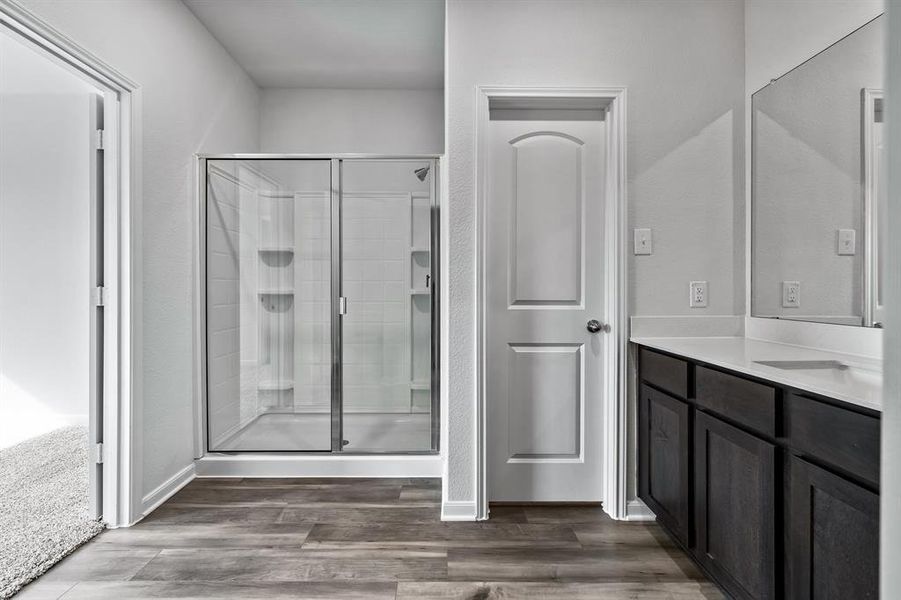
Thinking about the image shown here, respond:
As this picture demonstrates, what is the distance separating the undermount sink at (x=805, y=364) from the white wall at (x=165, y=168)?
8.76ft

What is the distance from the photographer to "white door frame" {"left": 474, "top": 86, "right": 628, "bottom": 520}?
91.5 inches

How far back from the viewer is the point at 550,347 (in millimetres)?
2471

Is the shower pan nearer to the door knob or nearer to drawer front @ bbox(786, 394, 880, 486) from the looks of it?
the door knob

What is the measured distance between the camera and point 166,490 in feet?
8.36

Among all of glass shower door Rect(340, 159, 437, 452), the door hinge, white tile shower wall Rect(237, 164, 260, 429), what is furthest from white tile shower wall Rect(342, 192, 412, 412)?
the door hinge

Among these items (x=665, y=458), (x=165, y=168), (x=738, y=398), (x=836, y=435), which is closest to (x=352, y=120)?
(x=165, y=168)

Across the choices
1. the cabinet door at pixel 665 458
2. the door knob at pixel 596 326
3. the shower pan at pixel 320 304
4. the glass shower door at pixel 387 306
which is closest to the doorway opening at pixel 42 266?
the shower pan at pixel 320 304

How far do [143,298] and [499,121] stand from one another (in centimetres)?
194

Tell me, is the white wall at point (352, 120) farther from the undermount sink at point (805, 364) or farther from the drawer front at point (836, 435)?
the drawer front at point (836, 435)

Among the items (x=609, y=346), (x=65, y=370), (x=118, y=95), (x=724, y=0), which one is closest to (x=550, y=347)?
(x=609, y=346)

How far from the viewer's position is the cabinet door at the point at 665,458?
1880mm

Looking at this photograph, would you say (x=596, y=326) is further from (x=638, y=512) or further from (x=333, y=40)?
(x=333, y=40)

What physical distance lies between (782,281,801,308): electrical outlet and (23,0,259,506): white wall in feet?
9.54

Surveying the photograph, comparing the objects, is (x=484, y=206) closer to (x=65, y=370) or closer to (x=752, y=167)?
(x=752, y=167)
